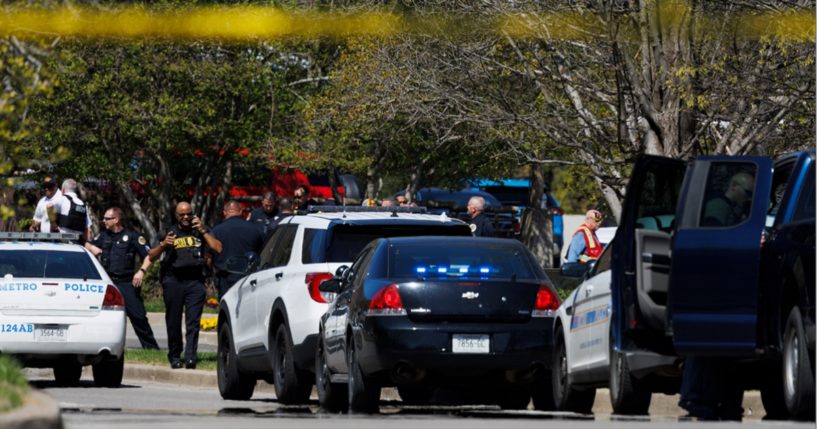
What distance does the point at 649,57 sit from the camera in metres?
23.2

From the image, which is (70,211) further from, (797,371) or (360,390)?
(797,371)

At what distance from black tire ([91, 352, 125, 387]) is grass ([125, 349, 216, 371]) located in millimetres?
1126

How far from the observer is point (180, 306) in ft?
65.6

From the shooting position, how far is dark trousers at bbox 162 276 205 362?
64.8 feet

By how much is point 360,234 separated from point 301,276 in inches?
24.0

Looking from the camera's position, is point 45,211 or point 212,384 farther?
point 45,211

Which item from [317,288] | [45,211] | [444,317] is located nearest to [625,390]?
[444,317]

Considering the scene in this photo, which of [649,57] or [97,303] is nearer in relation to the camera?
[97,303]

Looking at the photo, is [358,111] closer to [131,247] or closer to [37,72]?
[131,247]

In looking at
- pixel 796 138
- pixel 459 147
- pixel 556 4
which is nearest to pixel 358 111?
pixel 556 4

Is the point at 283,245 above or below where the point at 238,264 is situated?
above

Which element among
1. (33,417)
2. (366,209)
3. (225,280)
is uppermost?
(366,209)

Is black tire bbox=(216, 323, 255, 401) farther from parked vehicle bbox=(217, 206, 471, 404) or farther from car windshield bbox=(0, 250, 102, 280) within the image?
car windshield bbox=(0, 250, 102, 280)

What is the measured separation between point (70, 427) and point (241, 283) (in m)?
7.06
